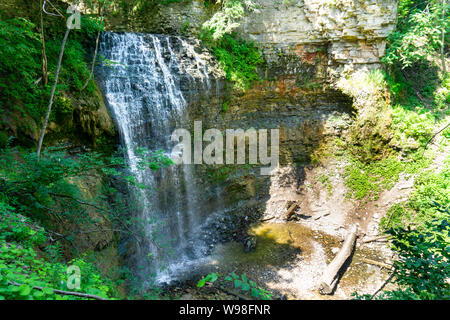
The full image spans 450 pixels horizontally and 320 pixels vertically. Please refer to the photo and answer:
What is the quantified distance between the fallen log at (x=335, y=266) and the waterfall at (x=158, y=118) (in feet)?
11.8

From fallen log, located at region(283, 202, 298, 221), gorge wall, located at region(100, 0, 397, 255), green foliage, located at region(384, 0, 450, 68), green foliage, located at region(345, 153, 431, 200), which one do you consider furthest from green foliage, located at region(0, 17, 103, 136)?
green foliage, located at region(384, 0, 450, 68)

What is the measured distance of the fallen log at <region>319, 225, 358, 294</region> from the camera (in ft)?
20.8

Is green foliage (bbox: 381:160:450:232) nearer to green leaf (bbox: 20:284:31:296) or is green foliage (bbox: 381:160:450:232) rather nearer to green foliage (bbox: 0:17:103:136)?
green leaf (bbox: 20:284:31:296)

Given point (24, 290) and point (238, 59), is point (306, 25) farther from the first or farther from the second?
point (24, 290)

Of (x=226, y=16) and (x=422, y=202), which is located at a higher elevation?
(x=226, y=16)

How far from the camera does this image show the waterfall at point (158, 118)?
6.84m

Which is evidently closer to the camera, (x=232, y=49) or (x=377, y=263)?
(x=377, y=263)

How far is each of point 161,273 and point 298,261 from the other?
13.3ft

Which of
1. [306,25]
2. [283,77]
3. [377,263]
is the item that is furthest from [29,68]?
[377,263]

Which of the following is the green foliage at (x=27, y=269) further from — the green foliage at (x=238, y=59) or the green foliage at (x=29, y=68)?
the green foliage at (x=238, y=59)

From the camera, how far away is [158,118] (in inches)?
295

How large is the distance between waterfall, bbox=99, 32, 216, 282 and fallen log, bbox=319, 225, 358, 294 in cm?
359

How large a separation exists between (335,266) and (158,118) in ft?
22.1

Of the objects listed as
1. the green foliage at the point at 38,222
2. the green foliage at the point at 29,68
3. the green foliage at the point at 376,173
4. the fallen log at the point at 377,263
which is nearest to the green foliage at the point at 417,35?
the green foliage at the point at 376,173
